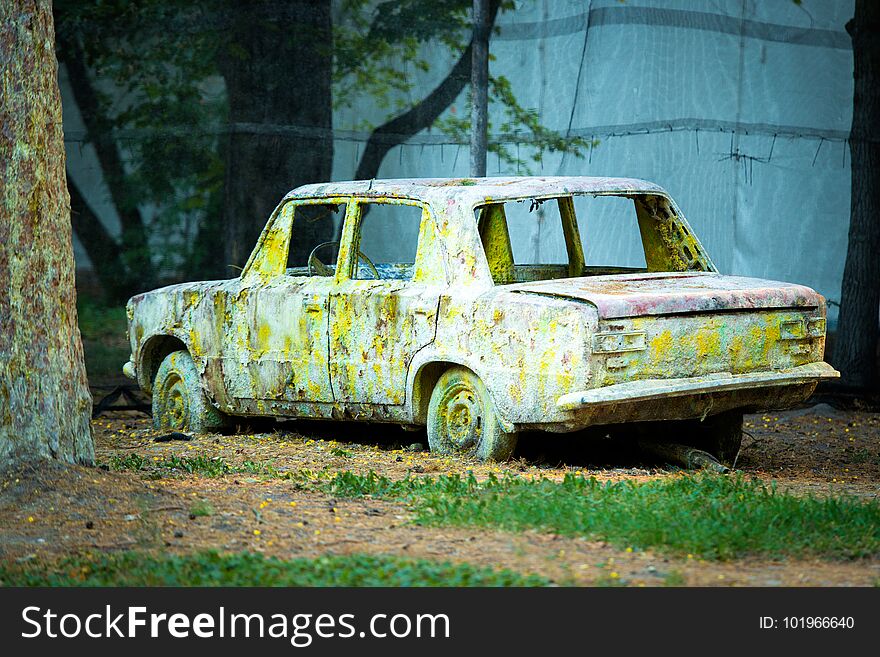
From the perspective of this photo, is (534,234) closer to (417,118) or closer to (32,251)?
(417,118)

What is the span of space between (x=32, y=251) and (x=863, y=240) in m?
7.52

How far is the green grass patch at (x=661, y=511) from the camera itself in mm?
5496

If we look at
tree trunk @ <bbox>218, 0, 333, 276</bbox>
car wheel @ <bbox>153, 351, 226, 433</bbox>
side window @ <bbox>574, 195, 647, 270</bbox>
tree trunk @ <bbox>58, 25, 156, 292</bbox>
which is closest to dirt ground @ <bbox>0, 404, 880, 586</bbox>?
car wheel @ <bbox>153, 351, 226, 433</bbox>

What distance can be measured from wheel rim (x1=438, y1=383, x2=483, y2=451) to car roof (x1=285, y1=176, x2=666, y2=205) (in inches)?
45.0

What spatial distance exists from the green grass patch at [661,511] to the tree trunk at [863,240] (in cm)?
510

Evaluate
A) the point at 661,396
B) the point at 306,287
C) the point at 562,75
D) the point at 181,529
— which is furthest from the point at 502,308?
the point at 562,75

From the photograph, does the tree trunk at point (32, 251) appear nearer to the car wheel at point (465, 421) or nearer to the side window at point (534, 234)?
the car wheel at point (465, 421)

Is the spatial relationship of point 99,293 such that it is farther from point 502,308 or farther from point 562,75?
point 502,308

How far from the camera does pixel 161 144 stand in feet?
40.3

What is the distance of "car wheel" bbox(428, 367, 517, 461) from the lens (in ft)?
25.0

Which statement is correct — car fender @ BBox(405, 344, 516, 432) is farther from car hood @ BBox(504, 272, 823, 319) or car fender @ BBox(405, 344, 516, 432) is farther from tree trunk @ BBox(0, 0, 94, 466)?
tree trunk @ BBox(0, 0, 94, 466)

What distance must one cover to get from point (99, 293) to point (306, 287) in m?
4.78

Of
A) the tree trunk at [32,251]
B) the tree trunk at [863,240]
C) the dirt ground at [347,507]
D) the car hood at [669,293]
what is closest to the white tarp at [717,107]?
the tree trunk at [863,240]

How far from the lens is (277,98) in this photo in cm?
1221
